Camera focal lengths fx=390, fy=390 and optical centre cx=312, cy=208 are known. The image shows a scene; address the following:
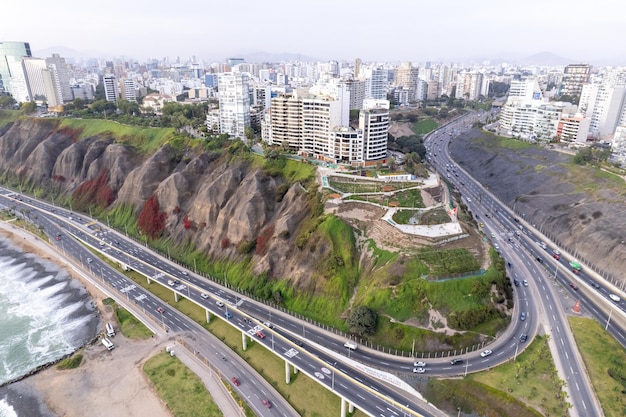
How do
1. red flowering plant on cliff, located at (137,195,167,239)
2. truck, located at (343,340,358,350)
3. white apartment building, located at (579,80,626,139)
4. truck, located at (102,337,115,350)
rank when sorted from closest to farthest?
truck, located at (343,340,358,350), truck, located at (102,337,115,350), red flowering plant on cliff, located at (137,195,167,239), white apartment building, located at (579,80,626,139)

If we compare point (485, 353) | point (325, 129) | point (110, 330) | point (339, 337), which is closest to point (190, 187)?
point (325, 129)

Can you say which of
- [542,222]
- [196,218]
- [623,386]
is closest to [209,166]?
[196,218]

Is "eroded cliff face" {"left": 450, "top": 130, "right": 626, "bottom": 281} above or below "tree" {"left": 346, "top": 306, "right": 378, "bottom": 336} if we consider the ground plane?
above

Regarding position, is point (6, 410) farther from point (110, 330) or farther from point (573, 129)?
point (573, 129)

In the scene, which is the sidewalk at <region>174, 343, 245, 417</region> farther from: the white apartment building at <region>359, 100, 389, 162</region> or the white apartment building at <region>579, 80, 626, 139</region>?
the white apartment building at <region>579, 80, 626, 139</region>

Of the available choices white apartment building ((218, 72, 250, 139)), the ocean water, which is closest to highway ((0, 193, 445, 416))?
the ocean water

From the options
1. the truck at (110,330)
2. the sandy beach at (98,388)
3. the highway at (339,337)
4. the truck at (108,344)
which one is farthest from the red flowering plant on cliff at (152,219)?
the truck at (108,344)
